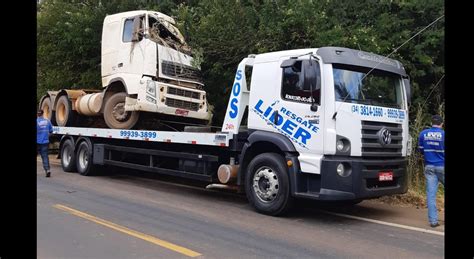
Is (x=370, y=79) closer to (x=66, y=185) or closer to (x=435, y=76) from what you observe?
(x=435, y=76)

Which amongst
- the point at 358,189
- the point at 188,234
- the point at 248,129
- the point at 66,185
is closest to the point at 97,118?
the point at 66,185

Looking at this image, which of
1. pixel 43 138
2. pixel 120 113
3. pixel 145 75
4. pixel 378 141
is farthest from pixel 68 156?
pixel 378 141

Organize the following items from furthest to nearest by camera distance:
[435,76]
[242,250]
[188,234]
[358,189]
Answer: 1. [435,76]
2. [358,189]
3. [188,234]
4. [242,250]

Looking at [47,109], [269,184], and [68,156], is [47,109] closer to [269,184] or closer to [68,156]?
[68,156]

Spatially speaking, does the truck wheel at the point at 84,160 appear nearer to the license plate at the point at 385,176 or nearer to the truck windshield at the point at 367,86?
the truck windshield at the point at 367,86

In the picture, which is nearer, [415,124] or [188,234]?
[188,234]

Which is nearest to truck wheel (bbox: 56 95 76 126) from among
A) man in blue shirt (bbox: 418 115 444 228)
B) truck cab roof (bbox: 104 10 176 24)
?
truck cab roof (bbox: 104 10 176 24)

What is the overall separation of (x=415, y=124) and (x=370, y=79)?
3290 millimetres

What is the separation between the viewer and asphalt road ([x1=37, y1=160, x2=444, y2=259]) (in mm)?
5402

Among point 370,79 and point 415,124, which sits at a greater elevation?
point 370,79

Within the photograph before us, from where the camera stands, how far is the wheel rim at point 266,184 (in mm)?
7348

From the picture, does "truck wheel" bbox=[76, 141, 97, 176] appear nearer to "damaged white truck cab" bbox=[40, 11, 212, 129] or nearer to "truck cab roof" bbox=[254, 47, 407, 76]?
"damaged white truck cab" bbox=[40, 11, 212, 129]

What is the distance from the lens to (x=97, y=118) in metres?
12.7

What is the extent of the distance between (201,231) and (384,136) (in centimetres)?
317
